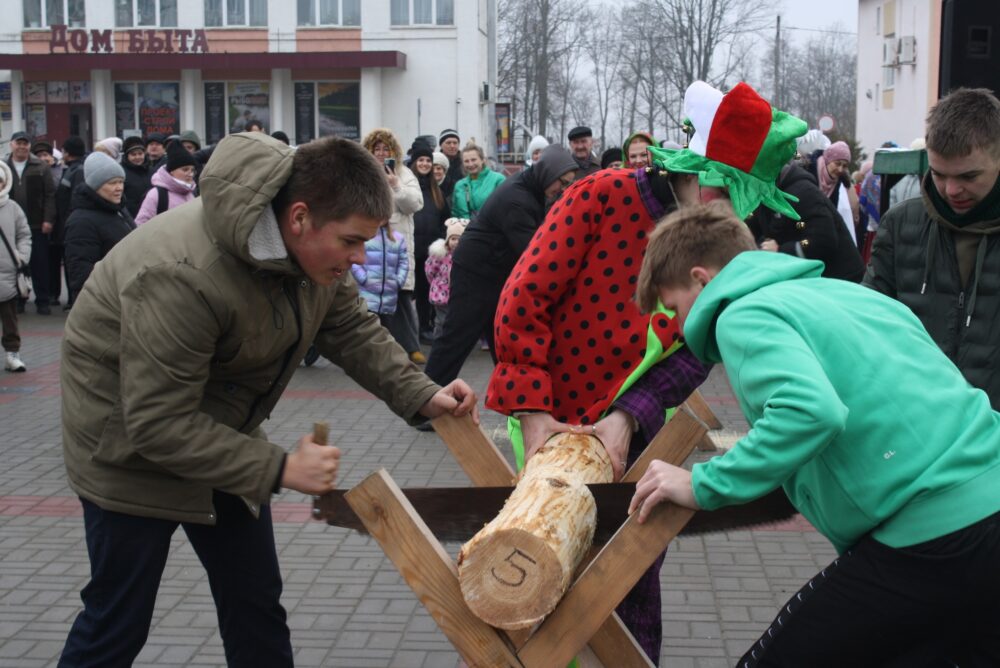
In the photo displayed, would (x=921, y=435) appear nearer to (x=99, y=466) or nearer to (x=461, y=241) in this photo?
(x=99, y=466)

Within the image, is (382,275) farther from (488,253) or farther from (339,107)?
(339,107)

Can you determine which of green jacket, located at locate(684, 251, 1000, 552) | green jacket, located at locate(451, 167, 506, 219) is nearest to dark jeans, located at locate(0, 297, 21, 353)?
green jacket, located at locate(451, 167, 506, 219)

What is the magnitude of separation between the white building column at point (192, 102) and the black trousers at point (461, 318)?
37.5 metres

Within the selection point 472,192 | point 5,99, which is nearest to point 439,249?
point 472,192

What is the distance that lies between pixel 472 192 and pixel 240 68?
31.9 meters

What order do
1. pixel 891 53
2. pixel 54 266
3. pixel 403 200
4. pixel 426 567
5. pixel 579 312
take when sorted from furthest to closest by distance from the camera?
pixel 891 53 < pixel 54 266 < pixel 403 200 < pixel 579 312 < pixel 426 567

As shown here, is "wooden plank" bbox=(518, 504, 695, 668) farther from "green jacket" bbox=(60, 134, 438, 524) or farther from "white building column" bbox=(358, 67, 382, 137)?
"white building column" bbox=(358, 67, 382, 137)

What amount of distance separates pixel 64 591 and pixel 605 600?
11.2 feet

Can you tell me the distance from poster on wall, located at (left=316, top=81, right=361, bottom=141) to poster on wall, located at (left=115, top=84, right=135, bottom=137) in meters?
6.64

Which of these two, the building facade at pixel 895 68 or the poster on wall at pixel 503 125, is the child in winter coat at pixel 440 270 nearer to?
the building facade at pixel 895 68

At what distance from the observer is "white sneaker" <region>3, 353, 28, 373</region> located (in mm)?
11234

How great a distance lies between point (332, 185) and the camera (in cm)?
294

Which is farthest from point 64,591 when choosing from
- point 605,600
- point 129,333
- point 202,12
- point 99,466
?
point 202,12

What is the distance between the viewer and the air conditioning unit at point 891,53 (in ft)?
137
